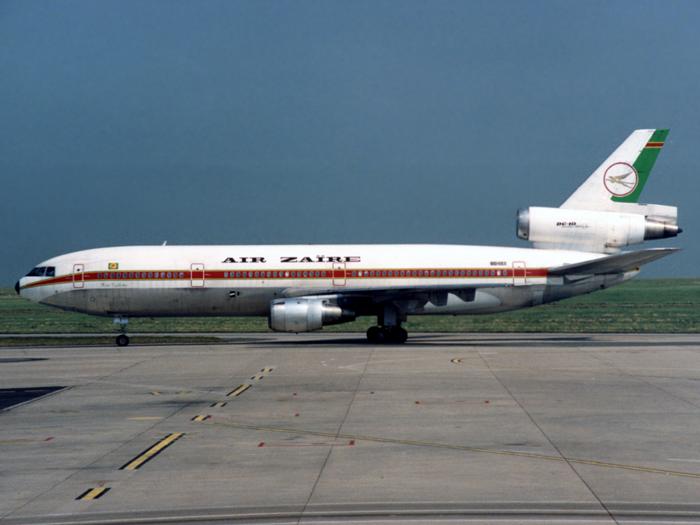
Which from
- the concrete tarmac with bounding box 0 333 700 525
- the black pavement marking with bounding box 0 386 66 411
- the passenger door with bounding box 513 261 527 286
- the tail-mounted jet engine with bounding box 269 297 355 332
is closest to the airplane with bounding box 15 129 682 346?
the passenger door with bounding box 513 261 527 286

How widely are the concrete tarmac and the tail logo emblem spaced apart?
531 inches

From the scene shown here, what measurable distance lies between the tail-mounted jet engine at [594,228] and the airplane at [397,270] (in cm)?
5

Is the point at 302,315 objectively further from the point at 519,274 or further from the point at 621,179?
the point at 621,179

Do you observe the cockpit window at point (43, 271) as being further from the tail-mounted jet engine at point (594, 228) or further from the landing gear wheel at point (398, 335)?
the tail-mounted jet engine at point (594, 228)

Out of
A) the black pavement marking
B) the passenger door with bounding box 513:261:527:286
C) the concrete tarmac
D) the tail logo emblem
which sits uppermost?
the tail logo emblem

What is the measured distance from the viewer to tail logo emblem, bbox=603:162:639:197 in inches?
1598

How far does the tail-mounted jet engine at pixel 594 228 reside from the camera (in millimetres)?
40094

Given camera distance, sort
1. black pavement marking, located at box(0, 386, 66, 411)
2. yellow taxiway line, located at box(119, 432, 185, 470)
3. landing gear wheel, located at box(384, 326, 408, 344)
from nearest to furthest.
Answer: yellow taxiway line, located at box(119, 432, 185, 470) → black pavement marking, located at box(0, 386, 66, 411) → landing gear wheel, located at box(384, 326, 408, 344)

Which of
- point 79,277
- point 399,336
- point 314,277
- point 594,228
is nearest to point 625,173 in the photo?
point 594,228

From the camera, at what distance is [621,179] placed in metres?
40.7

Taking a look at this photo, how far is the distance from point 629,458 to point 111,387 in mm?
15187

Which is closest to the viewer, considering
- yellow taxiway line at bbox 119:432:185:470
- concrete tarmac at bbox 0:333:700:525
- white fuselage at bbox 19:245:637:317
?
concrete tarmac at bbox 0:333:700:525

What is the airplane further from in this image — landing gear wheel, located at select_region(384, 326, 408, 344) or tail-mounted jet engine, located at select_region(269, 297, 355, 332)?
tail-mounted jet engine, located at select_region(269, 297, 355, 332)

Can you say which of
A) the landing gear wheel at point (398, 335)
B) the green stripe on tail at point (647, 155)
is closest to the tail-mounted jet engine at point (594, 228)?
the green stripe on tail at point (647, 155)
